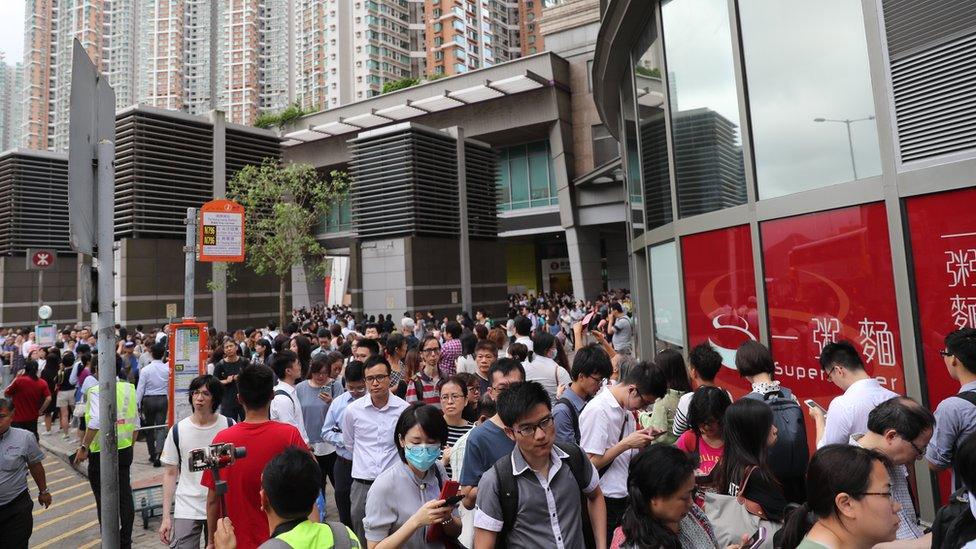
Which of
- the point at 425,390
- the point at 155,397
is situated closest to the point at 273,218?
the point at 155,397

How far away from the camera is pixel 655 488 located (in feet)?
6.40

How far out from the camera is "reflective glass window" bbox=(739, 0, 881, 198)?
16.5 feet

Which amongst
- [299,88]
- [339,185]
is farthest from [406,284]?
[299,88]

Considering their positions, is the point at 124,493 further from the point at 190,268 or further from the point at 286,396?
the point at 190,268

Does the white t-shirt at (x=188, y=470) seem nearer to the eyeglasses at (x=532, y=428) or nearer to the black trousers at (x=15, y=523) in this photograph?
the black trousers at (x=15, y=523)

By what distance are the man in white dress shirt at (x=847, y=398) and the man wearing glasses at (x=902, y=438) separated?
0.38m

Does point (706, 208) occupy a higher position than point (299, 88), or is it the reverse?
point (299, 88)

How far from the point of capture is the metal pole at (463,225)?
74.0 ft

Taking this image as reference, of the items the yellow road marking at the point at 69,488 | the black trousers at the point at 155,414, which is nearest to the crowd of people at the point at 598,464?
the yellow road marking at the point at 69,488

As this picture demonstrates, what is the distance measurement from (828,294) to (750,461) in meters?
3.51

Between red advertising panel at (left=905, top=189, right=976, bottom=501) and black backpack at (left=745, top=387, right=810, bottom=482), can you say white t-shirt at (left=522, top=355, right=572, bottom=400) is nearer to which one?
black backpack at (left=745, top=387, right=810, bottom=482)

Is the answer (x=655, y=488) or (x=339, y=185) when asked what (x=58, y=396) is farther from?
(x=339, y=185)

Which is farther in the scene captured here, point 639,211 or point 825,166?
point 639,211

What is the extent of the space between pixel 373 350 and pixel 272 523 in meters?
3.39
